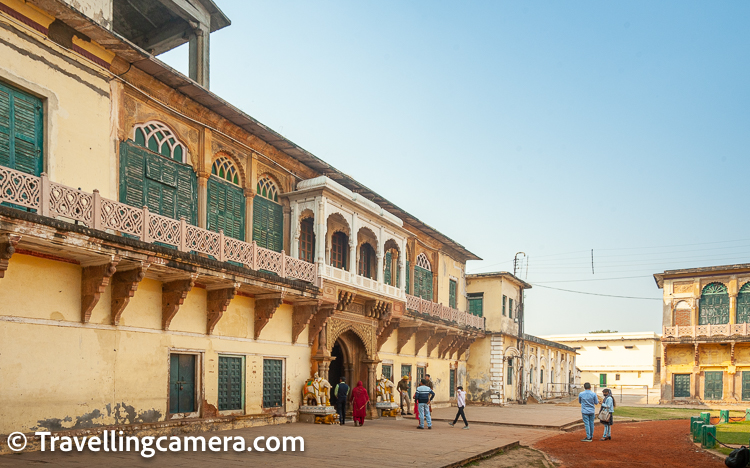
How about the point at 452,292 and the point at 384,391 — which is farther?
the point at 452,292

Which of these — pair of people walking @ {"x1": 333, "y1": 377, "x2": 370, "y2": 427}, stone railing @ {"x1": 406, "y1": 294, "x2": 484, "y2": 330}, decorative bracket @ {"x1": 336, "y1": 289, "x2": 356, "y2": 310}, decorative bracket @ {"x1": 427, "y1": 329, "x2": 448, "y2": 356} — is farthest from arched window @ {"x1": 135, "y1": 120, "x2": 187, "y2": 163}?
decorative bracket @ {"x1": 427, "y1": 329, "x2": 448, "y2": 356}

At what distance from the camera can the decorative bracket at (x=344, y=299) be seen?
19.1 metres

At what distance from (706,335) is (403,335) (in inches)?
836

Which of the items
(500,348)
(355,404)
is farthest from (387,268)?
(500,348)

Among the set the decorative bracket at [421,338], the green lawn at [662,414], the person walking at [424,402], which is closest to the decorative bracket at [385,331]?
the decorative bracket at [421,338]

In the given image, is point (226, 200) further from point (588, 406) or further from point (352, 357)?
point (588, 406)

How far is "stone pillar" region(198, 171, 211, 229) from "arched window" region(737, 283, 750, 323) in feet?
109

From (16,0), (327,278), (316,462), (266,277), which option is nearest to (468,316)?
(327,278)

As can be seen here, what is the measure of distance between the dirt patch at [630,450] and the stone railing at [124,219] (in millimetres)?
7995

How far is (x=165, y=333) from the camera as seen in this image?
45.9 ft

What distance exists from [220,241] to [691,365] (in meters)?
33.4

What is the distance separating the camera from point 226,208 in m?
16.3

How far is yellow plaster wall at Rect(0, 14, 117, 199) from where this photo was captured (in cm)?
1143

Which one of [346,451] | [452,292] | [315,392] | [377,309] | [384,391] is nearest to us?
[346,451]
